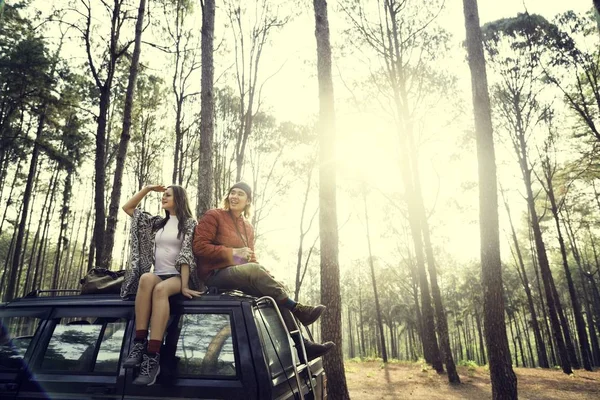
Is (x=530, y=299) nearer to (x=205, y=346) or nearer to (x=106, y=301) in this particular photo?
(x=205, y=346)

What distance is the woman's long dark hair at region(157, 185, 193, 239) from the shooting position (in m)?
3.47

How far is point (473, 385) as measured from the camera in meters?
10.4

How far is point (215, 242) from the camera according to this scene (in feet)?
11.5

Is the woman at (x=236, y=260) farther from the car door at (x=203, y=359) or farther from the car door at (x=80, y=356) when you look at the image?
the car door at (x=80, y=356)

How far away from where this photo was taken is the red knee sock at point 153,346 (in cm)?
232

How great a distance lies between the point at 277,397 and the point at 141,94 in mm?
17152

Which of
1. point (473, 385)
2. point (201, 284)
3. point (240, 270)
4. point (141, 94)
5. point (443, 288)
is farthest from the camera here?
→ point (443, 288)

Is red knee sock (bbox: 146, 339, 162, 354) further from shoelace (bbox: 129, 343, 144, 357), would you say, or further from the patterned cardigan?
the patterned cardigan

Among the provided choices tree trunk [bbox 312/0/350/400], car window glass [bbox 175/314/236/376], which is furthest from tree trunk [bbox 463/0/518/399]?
car window glass [bbox 175/314/236/376]

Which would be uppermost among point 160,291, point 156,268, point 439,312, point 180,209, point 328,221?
point 328,221

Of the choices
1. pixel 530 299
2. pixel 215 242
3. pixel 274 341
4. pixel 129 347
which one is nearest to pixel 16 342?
pixel 129 347

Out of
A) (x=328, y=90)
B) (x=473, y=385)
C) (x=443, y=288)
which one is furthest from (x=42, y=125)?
(x=443, y=288)

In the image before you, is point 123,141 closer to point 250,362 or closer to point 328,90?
point 328,90

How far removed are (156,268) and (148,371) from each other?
1.14m
